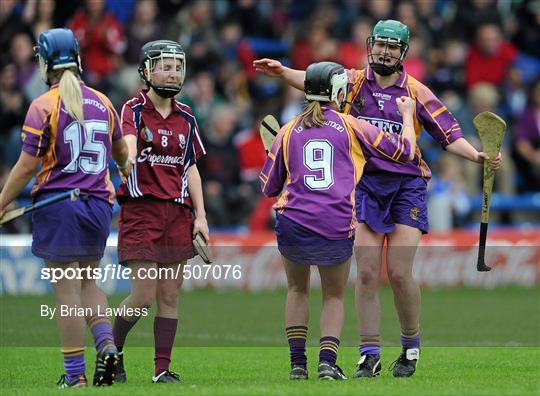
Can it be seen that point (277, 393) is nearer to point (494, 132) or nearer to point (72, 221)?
point (72, 221)

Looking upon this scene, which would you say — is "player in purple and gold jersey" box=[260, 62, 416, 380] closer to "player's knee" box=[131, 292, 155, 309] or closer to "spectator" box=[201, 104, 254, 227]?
"player's knee" box=[131, 292, 155, 309]

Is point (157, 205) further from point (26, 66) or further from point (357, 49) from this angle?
point (357, 49)

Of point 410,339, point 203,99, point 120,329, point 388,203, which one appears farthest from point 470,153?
point 203,99

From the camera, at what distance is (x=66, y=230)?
26.8ft

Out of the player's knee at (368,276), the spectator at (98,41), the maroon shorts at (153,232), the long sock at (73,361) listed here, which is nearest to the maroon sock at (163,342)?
the maroon shorts at (153,232)

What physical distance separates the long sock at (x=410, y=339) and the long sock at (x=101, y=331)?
85.5 inches

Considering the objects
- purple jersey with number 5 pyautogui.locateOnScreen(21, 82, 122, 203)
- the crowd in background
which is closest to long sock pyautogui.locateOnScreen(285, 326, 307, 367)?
purple jersey with number 5 pyautogui.locateOnScreen(21, 82, 122, 203)

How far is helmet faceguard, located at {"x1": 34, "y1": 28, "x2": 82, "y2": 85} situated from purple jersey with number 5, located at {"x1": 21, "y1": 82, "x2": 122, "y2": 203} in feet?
0.49

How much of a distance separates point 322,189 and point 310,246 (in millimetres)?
Result: 386

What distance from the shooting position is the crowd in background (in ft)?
60.7

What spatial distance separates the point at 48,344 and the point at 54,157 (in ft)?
11.6

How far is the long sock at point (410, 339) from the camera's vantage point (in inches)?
360

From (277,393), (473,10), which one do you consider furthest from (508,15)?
(277,393)

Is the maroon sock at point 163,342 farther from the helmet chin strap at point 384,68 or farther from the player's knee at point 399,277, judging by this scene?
the helmet chin strap at point 384,68
